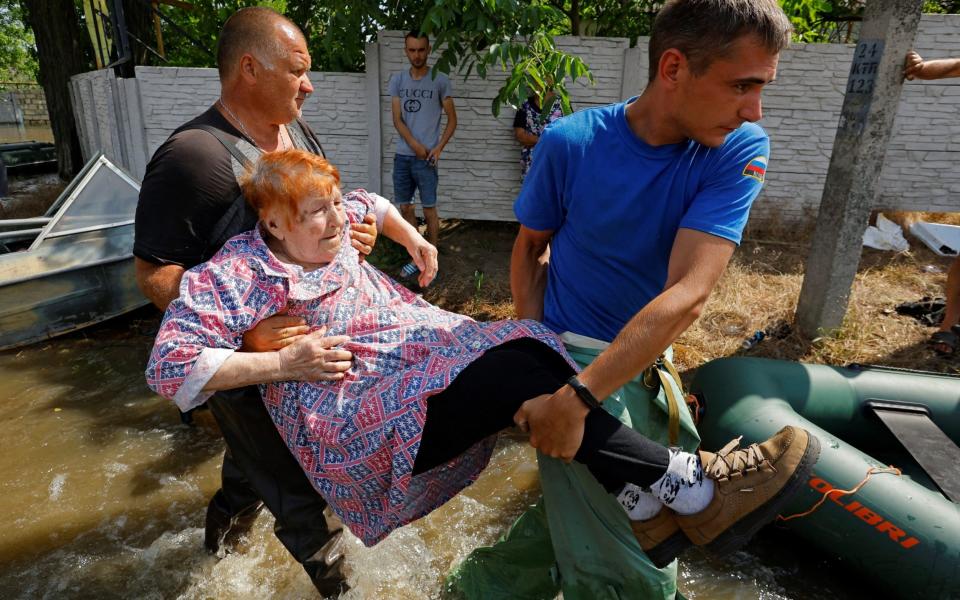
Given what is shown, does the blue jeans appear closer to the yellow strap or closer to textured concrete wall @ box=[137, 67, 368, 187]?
textured concrete wall @ box=[137, 67, 368, 187]

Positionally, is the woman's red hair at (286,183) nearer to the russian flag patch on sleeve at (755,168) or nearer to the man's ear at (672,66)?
the man's ear at (672,66)

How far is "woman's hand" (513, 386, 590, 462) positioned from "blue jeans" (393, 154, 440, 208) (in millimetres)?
4720

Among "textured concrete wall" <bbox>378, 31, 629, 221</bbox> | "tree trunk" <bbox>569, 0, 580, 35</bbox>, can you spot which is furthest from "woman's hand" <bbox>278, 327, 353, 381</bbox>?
"tree trunk" <bbox>569, 0, 580, 35</bbox>

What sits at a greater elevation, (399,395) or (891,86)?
(891,86)

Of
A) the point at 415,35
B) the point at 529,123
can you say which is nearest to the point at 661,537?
the point at 529,123

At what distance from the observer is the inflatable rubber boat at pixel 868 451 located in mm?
2299

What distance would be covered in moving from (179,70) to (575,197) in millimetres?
6423

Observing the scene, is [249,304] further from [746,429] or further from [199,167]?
[746,429]

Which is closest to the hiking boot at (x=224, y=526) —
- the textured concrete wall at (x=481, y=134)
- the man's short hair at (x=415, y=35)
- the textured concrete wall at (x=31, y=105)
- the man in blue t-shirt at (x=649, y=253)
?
the man in blue t-shirt at (x=649, y=253)

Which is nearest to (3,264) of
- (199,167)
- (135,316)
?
(135,316)

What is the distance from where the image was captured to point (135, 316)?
545 centimetres

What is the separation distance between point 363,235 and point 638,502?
1.27 meters

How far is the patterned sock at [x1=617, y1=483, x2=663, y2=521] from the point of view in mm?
1603

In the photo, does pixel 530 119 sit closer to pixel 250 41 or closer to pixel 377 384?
pixel 250 41
